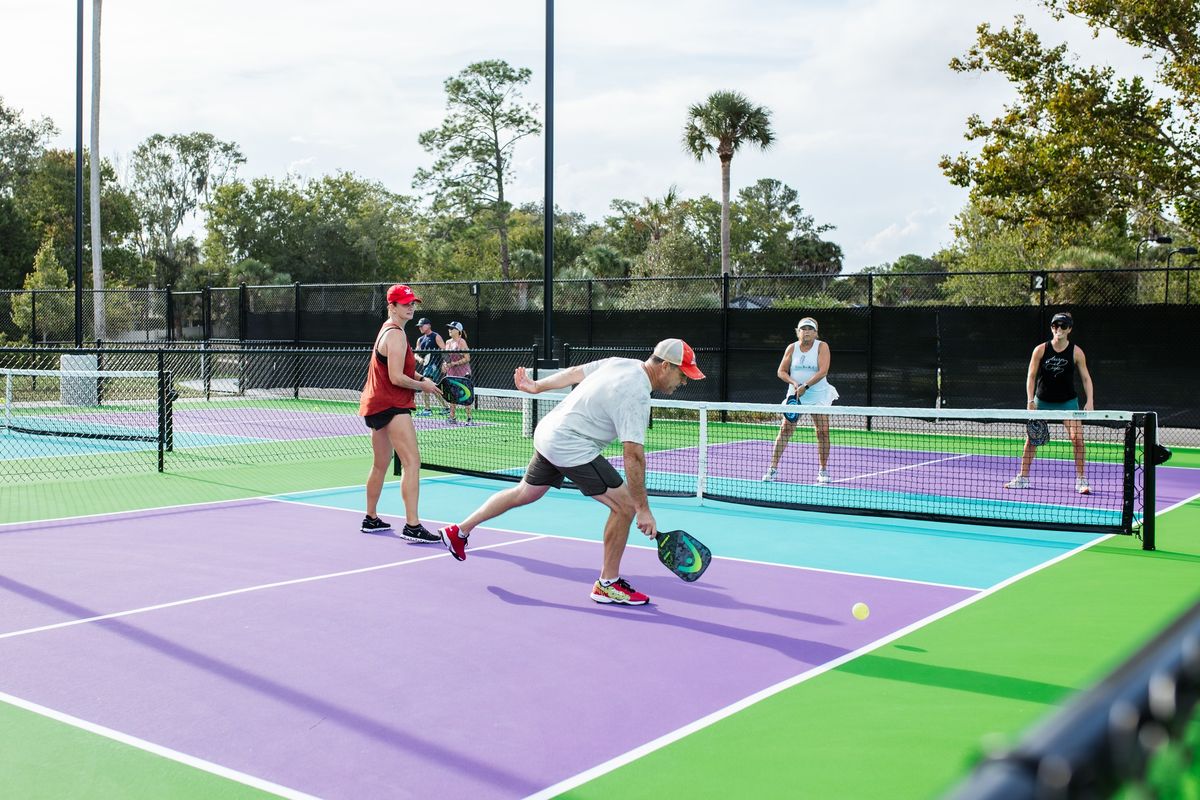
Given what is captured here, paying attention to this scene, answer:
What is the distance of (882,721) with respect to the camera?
4.79 m

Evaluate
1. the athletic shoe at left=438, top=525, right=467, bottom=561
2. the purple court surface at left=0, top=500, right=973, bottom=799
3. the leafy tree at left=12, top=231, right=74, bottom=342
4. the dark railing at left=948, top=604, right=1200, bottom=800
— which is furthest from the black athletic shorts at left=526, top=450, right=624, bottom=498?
the leafy tree at left=12, top=231, right=74, bottom=342

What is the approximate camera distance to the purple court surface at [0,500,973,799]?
4.50 m

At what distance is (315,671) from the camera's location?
5441mm

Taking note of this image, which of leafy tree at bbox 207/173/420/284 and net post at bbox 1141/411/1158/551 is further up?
leafy tree at bbox 207/173/420/284

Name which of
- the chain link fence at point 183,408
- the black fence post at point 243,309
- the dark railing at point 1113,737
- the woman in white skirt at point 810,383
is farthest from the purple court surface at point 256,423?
the dark railing at point 1113,737

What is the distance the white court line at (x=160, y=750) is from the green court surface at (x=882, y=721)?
0.12ft

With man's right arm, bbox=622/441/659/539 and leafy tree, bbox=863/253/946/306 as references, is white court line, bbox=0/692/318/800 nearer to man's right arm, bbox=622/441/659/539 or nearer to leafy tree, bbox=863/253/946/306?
man's right arm, bbox=622/441/659/539

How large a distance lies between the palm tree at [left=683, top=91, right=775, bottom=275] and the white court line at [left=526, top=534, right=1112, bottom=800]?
3059 cm

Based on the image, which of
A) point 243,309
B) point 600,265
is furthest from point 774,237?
point 243,309

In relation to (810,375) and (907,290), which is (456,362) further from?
(907,290)

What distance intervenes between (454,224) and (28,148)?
2326cm

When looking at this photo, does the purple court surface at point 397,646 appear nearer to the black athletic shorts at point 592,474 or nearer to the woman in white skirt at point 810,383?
the black athletic shorts at point 592,474

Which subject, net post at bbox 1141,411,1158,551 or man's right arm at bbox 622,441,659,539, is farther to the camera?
net post at bbox 1141,411,1158,551

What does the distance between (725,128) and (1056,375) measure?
27.6 m
